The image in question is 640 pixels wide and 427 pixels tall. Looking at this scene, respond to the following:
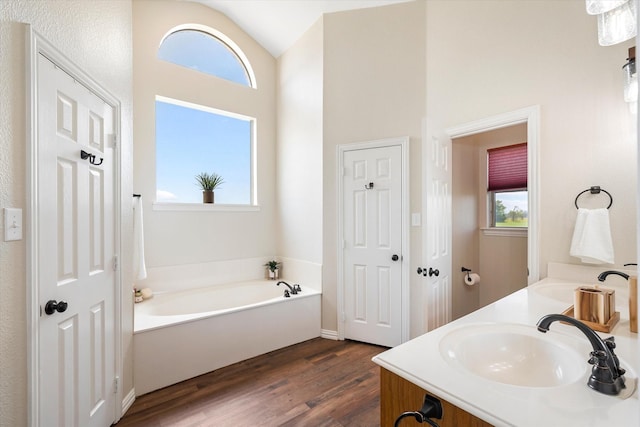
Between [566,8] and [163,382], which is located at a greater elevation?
[566,8]

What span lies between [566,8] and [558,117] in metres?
0.72

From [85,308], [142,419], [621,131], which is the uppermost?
[621,131]

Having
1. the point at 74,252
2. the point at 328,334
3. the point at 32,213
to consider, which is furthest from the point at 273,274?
the point at 32,213

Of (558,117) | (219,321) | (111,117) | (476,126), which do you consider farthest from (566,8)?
(219,321)

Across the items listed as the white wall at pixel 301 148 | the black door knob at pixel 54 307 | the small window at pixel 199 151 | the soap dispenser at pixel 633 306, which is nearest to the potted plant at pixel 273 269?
the white wall at pixel 301 148

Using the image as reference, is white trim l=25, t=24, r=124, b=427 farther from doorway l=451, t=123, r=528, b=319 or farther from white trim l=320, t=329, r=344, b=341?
doorway l=451, t=123, r=528, b=319

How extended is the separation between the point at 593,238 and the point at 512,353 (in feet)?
4.02

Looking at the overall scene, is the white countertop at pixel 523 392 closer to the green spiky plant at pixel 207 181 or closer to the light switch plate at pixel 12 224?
the light switch plate at pixel 12 224

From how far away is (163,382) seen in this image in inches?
86.4

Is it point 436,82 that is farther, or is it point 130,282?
point 436,82

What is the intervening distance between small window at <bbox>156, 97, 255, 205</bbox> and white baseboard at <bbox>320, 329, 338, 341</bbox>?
73.3 inches

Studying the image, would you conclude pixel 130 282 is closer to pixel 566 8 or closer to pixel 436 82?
pixel 436 82

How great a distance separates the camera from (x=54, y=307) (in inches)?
50.8

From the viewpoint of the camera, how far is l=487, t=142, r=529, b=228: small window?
3.23 metres
